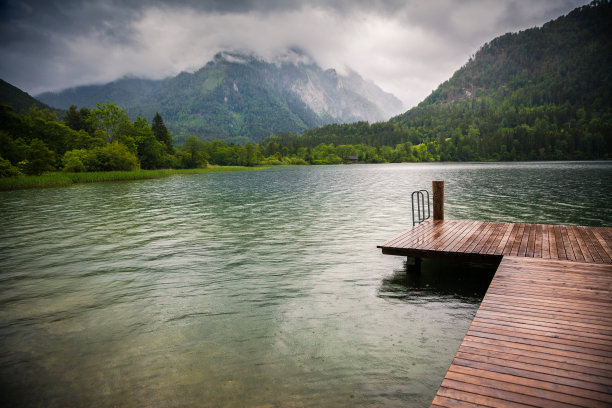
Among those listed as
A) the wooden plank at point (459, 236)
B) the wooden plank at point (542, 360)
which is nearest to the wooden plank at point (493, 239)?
the wooden plank at point (459, 236)

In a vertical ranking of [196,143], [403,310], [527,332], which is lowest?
[403,310]

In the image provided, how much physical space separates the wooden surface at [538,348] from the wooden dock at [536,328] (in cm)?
1

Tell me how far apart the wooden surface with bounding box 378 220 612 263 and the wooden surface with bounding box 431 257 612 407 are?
2123 mm

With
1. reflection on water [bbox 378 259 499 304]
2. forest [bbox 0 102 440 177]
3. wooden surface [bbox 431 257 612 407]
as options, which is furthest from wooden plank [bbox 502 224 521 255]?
forest [bbox 0 102 440 177]

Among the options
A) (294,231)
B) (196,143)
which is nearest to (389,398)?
(294,231)

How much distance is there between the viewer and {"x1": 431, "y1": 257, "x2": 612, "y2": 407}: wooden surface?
3.91 metres

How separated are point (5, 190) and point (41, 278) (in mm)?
49845

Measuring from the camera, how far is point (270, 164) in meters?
184

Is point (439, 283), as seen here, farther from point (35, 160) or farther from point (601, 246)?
point (35, 160)

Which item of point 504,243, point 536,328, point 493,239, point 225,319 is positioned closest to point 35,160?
point 225,319

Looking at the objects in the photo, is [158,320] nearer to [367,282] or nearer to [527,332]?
[367,282]

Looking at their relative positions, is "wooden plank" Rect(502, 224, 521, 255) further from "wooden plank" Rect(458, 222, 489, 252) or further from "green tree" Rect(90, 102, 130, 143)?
"green tree" Rect(90, 102, 130, 143)

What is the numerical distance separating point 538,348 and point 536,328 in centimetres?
80

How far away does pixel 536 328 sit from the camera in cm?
567
